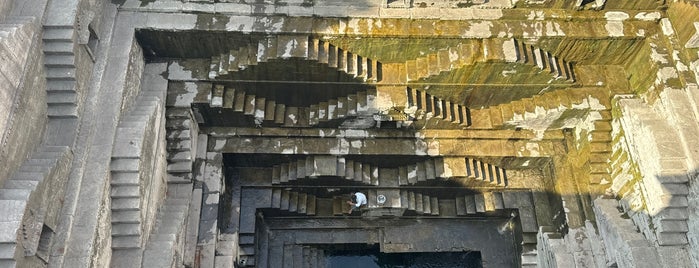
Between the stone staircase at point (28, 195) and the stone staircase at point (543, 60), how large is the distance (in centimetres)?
668

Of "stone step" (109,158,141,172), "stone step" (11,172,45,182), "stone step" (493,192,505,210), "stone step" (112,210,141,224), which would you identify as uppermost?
"stone step" (493,192,505,210)

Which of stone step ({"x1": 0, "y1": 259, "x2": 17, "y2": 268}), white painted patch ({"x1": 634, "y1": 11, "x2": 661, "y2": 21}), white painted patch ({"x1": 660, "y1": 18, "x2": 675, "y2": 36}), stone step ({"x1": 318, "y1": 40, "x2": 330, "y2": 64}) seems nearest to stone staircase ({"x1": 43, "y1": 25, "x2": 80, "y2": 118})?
stone step ({"x1": 0, "y1": 259, "x2": 17, "y2": 268})

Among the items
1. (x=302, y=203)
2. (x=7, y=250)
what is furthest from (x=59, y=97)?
(x=302, y=203)

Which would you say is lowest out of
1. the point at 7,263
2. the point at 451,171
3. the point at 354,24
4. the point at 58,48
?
the point at 7,263

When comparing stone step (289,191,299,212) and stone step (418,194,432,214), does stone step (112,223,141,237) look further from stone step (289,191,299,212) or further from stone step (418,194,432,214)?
stone step (418,194,432,214)

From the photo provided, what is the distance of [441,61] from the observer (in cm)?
848

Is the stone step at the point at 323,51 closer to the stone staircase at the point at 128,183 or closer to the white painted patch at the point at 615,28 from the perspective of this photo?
the stone staircase at the point at 128,183

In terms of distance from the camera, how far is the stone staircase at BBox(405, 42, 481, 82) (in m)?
8.33

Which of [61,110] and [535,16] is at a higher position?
[535,16]

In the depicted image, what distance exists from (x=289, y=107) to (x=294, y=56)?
5.10 feet

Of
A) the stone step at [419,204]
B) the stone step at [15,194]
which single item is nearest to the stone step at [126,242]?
the stone step at [15,194]

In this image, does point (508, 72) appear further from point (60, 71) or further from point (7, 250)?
point (7, 250)

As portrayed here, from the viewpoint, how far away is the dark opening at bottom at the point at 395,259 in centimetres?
1098

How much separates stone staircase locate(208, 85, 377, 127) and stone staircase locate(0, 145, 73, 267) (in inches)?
111
